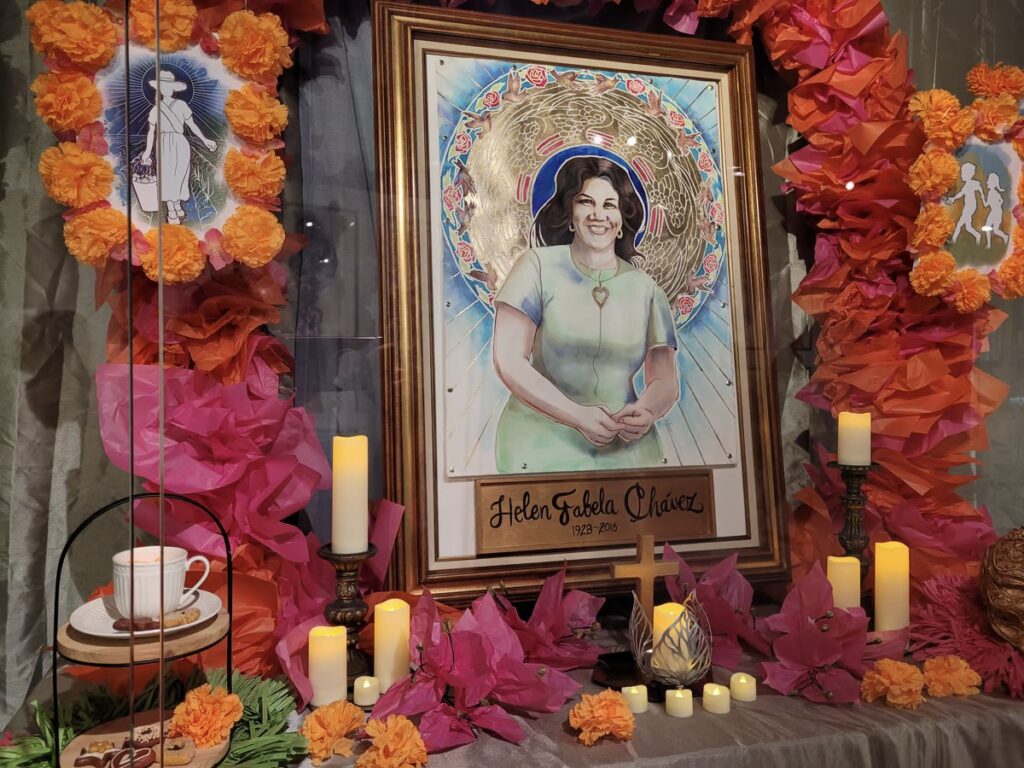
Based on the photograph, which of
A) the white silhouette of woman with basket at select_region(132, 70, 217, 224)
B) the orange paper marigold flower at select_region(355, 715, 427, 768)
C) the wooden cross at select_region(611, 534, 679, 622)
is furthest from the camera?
the wooden cross at select_region(611, 534, 679, 622)

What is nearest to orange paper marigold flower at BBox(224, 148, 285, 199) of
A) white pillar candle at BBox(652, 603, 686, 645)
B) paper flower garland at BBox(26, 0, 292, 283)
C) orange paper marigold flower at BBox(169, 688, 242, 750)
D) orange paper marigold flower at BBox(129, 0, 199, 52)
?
paper flower garland at BBox(26, 0, 292, 283)

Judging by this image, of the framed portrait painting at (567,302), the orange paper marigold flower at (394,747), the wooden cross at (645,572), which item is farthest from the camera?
the framed portrait painting at (567,302)

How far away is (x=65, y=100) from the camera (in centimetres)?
50

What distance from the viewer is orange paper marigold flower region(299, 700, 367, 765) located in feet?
2.38

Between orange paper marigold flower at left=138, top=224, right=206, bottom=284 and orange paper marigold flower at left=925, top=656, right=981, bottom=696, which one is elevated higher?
orange paper marigold flower at left=138, top=224, right=206, bottom=284

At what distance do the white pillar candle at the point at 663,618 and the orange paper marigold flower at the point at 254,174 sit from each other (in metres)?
0.69

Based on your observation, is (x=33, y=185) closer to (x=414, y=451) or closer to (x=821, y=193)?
(x=414, y=451)

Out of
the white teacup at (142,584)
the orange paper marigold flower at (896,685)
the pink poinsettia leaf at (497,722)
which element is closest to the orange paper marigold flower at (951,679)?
the orange paper marigold flower at (896,685)

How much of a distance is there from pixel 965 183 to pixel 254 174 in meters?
0.99

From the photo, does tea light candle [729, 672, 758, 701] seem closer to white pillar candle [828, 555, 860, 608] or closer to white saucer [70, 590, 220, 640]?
white pillar candle [828, 555, 860, 608]

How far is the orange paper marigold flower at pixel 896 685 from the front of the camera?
2.76 feet

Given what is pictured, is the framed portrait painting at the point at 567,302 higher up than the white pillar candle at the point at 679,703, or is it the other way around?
the framed portrait painting at the point at 567,302

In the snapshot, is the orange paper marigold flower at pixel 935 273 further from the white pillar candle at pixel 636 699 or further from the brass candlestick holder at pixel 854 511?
the white pillar candle at pixel 636 699

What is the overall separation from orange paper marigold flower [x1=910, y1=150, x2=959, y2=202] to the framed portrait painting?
0.23 metres
